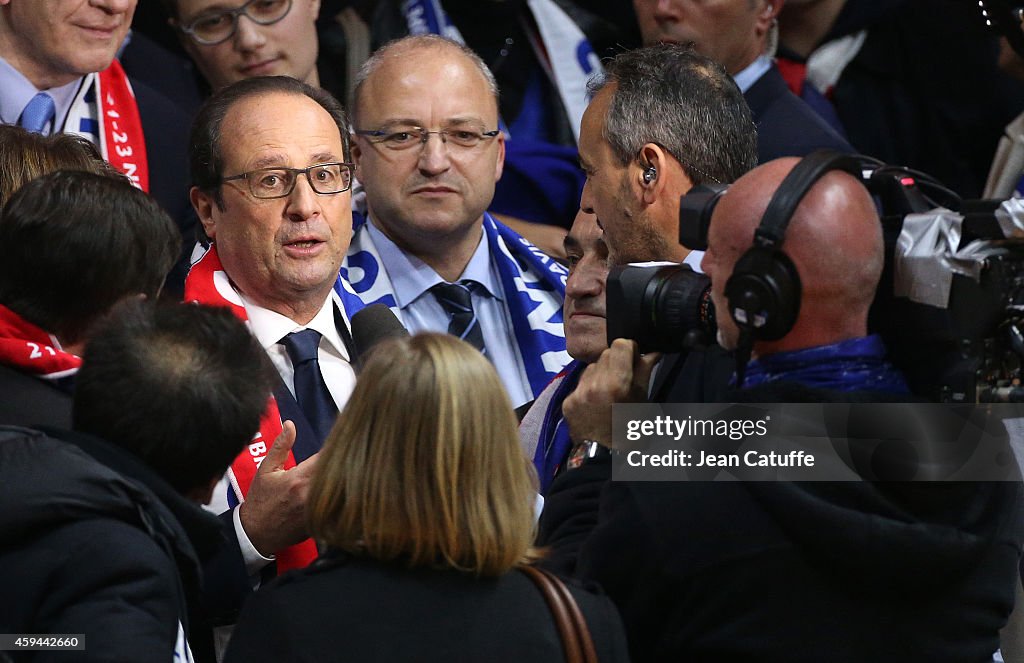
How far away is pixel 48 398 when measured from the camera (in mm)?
2182

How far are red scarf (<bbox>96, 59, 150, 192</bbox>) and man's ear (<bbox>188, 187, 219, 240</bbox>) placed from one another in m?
0.59

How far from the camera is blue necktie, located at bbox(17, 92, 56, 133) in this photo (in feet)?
11.3

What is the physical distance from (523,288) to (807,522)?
164cm

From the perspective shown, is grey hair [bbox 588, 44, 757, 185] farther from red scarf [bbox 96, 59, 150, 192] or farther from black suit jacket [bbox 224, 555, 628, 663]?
red scarf [bbox 96, 59, 150, 192]

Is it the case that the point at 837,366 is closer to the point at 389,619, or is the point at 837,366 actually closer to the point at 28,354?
the point at 389,619

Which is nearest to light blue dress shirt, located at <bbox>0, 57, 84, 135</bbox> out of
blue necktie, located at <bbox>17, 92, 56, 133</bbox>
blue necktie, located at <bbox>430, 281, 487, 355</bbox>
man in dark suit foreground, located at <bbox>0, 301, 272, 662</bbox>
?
blue necktie, located at <bbox>17, 92, 56, 133</bbox>

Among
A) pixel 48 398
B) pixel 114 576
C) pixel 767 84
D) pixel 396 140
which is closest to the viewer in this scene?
pixel 114 576

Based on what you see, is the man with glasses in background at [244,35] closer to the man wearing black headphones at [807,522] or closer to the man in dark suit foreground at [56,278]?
the man in dark suit foreground at [56,278]

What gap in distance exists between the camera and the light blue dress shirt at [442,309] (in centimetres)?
344

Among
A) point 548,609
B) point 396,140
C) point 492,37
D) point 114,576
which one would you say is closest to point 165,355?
point 114,576

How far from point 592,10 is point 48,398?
2899 millimetres

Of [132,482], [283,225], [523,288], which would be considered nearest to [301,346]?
[283,225]

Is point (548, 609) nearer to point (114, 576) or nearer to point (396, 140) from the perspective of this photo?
point (114, 576)

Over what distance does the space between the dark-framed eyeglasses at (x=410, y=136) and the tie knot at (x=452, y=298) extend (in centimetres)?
34
